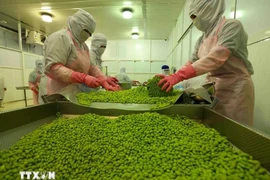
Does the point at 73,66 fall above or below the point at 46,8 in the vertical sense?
below

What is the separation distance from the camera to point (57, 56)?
147cm

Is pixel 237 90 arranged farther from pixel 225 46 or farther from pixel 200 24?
pixel 200 24

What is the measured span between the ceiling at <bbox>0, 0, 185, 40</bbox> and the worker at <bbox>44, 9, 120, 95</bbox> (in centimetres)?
304

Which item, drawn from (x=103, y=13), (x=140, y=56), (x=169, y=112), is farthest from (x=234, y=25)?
(x=140, y=56)

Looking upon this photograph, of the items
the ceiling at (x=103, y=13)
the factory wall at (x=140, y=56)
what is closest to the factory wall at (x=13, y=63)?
the ceiling at (x=103, y=13)

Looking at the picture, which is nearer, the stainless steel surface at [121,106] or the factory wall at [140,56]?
the stainless steel surface at [121,106]

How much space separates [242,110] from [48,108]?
5.10 ft

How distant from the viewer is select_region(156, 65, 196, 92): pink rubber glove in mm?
1255

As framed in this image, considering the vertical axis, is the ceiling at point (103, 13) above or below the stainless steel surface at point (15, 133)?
above

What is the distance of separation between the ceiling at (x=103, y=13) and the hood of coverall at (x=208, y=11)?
3276 mm

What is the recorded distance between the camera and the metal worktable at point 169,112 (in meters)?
0.61

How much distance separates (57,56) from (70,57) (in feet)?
0.57

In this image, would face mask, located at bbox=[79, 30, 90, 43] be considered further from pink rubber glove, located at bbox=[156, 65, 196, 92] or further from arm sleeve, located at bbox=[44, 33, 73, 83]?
pink rubber glove, located at bbox=[156, 65, 196, 92]

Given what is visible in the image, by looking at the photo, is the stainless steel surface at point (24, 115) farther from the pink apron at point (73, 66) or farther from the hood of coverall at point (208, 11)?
the hood of coverall at point (208, 11)
